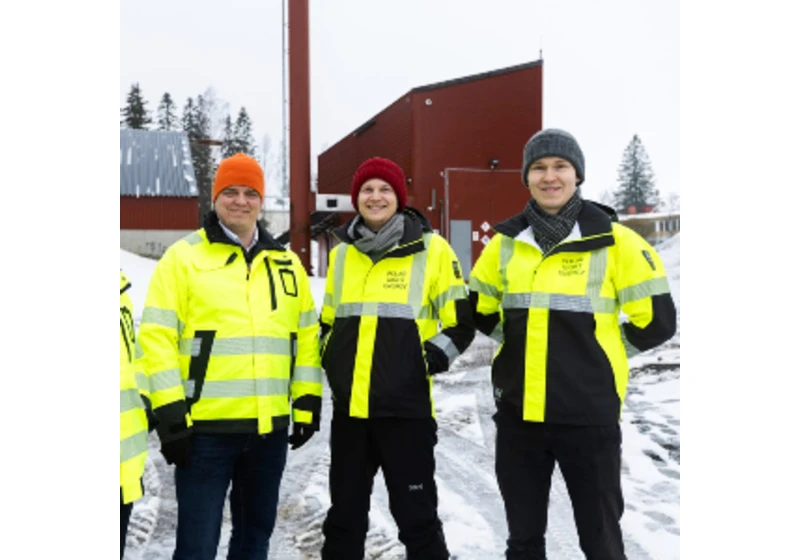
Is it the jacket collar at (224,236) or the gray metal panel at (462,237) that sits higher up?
the gray metal panel at (462,237)

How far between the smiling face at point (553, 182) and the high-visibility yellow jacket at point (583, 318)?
0.10m

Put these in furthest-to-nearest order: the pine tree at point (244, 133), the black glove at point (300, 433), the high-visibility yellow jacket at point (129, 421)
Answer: the pine tree at point (244, 133) < the black glove at point (300, 433) < the high-visibility yellow jacket at point (129, 421)

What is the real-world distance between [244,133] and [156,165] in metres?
12.1

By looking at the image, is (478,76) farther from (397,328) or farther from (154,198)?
(154,198)

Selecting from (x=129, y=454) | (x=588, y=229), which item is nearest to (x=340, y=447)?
(x=129, y=454)

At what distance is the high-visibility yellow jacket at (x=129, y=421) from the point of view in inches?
68.8

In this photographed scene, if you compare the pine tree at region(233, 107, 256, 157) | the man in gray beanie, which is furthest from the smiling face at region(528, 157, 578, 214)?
the pine tree at region(233, 107, 256, 157)

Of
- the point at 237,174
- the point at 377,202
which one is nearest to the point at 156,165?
the point at 237,174

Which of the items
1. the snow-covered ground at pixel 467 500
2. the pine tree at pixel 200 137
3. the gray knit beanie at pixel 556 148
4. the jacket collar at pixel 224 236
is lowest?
the snow-covered ground at pixel 467 500

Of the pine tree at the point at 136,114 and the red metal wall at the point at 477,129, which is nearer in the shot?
the red metal wall at the point at 477,129

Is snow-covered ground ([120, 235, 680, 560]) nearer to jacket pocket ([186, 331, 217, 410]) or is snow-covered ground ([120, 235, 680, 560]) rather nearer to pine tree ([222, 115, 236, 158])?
jacket pocket ([186, 331, 217, 410])

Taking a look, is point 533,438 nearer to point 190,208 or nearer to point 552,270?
point 552,270

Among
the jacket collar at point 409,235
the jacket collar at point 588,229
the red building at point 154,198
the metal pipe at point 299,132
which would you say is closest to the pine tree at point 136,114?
the red building at point 154,198

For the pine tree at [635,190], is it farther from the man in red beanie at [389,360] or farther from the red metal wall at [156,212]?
the man in red beanie at [389,360]
